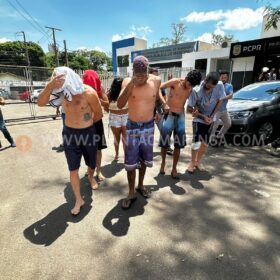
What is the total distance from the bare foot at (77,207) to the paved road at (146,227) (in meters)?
0.08

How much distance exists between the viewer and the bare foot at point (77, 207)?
303 cm

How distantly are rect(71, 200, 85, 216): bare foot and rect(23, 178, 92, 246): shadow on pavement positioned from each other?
0.13 feet

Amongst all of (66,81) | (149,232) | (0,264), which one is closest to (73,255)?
(0,264)

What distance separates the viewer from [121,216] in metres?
3.04

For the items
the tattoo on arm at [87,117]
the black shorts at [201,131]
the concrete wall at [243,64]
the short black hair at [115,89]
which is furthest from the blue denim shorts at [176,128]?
the concrete wall at [243,64]

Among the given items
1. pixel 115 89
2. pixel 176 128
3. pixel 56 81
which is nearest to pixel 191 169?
pixel 176 128

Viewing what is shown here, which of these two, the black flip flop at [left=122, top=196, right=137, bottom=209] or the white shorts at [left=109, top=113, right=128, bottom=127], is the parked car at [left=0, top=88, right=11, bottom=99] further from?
the black flip flop at [left=122, top=196, right=137, bottom=209]

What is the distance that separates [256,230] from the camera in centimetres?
279

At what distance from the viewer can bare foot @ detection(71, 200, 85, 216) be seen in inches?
119

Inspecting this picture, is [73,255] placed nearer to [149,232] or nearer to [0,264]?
[0,264]

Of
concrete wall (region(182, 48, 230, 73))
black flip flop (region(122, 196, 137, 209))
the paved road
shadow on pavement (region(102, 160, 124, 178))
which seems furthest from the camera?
concrete wall (region(182, 48, 230, 73))

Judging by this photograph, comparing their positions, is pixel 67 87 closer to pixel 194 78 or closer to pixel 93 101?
pixel 93 101

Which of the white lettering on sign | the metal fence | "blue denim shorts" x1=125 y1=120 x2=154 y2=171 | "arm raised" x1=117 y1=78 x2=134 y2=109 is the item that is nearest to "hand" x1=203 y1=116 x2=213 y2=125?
"blue denim shorts" x1=125 y1=120 x2=154 y2=171

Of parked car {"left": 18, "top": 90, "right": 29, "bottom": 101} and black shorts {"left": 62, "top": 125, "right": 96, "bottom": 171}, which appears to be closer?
black shorts {"left": 62, "top": 125, "right": 96, "bottom": 171}
